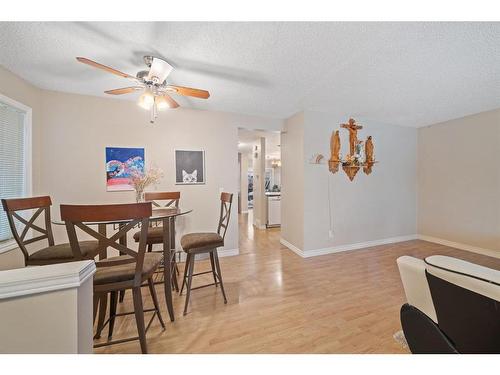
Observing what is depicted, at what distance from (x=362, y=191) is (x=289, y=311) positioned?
9.19 ft

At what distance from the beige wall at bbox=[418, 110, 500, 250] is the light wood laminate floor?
624mm

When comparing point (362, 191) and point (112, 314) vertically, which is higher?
point (362, 191)

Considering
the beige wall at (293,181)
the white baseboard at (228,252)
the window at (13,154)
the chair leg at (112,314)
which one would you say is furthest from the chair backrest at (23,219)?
the beige wall at (293,181)

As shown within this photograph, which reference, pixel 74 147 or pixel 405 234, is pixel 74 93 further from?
pixel 405 234

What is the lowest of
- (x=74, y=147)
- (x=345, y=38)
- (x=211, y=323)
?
(x=211, y=323)

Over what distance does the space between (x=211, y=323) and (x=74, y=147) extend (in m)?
2.91

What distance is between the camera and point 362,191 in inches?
148

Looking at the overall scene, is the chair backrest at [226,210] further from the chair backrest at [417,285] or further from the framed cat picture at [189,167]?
the chair backrest at [417,285]

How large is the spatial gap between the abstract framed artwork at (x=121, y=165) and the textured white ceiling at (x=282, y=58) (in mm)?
850

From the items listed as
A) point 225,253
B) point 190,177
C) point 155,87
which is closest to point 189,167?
point 190,177

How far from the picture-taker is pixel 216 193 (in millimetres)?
3414

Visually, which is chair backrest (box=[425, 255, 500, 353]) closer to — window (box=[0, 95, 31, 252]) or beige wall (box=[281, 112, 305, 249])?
beige wall (box=[281, 112, 305, 249])

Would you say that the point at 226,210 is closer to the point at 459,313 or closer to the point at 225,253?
the point at 225,253
